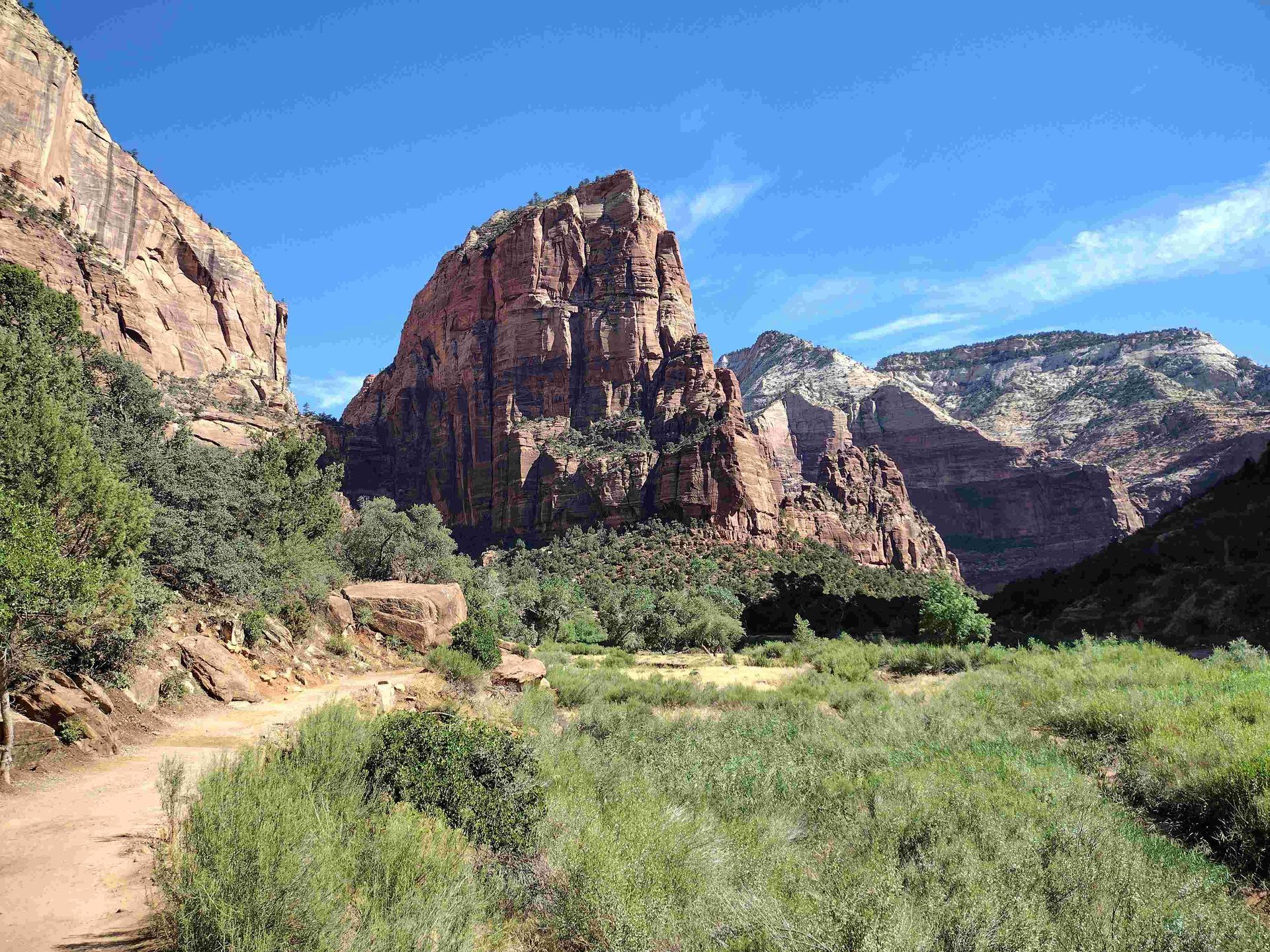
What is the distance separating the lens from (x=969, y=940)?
14.1ft

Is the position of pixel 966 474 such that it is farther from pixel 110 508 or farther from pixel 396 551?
pixel 110 508

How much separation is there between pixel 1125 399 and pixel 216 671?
16301 centimetres

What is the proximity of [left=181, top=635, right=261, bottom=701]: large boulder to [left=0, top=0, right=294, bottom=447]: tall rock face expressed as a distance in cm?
3346

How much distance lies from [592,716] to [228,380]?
242ft

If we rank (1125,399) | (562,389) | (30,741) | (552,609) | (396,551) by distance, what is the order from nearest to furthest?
(30,741) → (396,551) → (552,609) → (562,389) → (1125,399)

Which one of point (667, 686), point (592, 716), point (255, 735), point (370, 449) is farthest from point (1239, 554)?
point (370, 449)

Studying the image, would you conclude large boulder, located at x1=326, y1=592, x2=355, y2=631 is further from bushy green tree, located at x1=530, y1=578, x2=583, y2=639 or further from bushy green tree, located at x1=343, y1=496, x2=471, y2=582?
bushy green tree, located at x1=530, y1=578, x2=583, y2=639

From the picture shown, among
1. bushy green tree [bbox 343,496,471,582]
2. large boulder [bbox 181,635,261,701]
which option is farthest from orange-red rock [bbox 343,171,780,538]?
large boulder [bbox 181,635,261,701]

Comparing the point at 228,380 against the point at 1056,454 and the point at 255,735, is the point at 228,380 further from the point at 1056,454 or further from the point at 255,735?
the point at 1056,454

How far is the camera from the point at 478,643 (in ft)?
53.0

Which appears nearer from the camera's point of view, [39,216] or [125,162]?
[39,216]

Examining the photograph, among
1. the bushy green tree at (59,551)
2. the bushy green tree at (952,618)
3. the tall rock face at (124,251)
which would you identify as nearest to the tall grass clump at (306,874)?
the bushy green tree at (59,551)

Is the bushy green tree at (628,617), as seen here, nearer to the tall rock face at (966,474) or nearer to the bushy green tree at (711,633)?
the bushy green tree at (711,633)

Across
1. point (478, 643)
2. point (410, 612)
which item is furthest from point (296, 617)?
point (478, 643)
